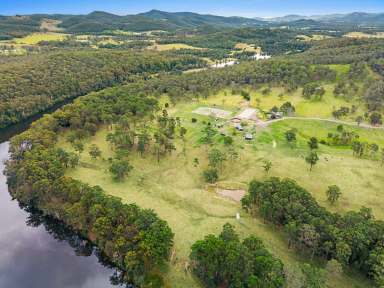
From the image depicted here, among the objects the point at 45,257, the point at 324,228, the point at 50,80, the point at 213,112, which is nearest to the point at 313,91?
the point at 213,112

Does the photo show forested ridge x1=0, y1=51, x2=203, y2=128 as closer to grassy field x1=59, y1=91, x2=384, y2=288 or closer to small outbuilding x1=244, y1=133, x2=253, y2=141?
grassy field x1=59, y1=91, x2=384, y2=288

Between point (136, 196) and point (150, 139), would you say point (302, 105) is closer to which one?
point (150, 139)

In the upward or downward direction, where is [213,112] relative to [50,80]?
downward

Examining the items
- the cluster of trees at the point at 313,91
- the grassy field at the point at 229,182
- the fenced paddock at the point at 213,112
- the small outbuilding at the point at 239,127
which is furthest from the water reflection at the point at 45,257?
the cluster of trees at the point at 313,91

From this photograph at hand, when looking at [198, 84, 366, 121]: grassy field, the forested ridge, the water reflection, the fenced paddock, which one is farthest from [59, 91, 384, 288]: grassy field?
the forested ridge

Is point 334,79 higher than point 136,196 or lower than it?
higher

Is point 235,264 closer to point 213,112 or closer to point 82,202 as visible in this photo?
point 82,202

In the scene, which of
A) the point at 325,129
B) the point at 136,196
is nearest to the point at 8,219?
the point at 136,196
